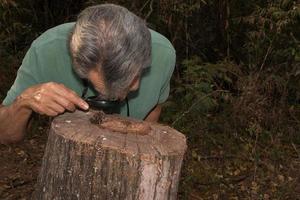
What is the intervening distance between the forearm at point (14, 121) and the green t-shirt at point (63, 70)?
137mm

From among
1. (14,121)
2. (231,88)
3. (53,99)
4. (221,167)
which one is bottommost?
(221,167)

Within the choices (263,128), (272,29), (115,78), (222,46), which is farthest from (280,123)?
(115,78)

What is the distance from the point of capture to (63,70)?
2447mm

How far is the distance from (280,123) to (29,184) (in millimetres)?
2648

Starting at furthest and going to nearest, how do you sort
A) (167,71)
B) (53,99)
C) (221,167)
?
1. (221,167)
2. (167,71)
3. (53,99)

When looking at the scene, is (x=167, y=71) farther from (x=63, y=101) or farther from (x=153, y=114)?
(x=63, y=101)

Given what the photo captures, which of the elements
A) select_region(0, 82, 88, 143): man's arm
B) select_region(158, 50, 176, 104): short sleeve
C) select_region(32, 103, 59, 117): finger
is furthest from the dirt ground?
select_region(32, 103, 59, 117): finger

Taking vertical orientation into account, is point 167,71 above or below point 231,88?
above

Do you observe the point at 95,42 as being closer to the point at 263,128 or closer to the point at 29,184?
the point at 29,184

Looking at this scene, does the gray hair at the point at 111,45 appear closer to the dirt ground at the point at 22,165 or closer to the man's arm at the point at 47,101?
the man's arm at the point at 47,101

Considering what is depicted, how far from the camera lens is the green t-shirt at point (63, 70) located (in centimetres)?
237

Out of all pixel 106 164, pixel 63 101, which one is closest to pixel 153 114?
pixel 63 101


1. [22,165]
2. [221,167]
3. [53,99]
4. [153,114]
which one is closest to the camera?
[53,99]

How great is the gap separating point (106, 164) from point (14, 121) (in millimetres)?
696
